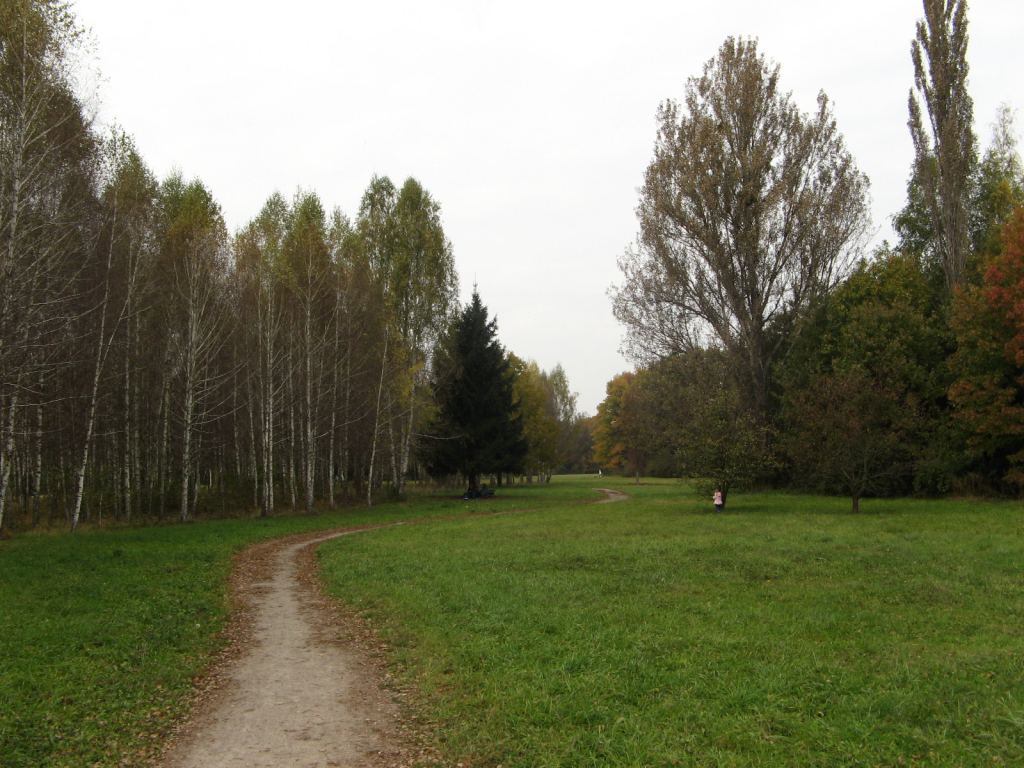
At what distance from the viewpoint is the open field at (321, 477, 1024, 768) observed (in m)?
5.56

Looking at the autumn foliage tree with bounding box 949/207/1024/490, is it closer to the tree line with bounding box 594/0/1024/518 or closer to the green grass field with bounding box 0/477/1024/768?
the tree line with bounding box 594/0/1024/518

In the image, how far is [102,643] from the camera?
8727 millimetres

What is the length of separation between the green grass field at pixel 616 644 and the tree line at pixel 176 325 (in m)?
7.10

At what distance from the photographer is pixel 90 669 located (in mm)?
7633

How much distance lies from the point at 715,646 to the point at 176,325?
1018 inches

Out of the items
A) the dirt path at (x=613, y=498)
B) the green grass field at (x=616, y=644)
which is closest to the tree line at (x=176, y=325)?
the dirt path at (x=613, y=498)

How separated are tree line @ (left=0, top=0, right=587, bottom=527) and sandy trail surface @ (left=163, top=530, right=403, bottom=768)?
31.1ft

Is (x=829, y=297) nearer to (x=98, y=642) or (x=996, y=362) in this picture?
(x=996, y=362)

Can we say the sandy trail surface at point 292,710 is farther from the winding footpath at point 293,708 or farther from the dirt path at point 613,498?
the dirt path at point 613,498

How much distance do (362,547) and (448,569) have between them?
562cm

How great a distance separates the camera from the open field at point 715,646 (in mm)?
5562

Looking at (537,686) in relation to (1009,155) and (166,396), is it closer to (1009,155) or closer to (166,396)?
(166,396)

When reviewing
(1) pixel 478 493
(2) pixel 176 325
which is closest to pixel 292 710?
(2) pixel 176 325

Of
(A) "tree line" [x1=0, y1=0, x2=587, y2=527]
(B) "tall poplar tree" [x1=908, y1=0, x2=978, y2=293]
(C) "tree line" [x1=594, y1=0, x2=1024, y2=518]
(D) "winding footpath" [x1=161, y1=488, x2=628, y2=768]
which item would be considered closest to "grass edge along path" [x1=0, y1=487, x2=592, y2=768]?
(D) "winding footpath" [x1=161, y1=488, x2=628, y2=768]
